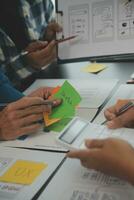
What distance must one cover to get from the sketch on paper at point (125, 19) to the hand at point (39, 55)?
11.6 inches

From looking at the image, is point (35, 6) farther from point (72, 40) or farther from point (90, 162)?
point (90, 162)

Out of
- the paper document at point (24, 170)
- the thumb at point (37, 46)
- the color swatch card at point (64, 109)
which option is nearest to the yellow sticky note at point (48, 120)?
the color swatch card at point (64, 109)

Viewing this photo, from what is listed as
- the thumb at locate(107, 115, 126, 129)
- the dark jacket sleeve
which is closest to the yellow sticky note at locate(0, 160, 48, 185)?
the thumb at locate(107, 115, 126, 129)

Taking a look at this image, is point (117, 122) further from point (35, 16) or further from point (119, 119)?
point (35, 16)

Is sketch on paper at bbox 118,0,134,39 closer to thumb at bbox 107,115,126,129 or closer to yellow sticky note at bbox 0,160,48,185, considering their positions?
thumb at bbox 107,115,126,129

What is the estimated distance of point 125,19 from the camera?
4.02 ft

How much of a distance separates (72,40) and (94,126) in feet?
1.55

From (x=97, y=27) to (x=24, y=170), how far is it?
65 centimetres

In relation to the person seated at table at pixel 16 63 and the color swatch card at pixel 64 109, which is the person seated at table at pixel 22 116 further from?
the person seated at table at pixel 16 63

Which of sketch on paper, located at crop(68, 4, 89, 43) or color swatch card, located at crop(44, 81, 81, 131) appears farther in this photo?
sketch on paper, located at crop(68, 4, 89, 43)

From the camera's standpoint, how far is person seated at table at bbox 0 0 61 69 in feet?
4.75

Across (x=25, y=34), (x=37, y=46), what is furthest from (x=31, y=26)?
(x=37, y=46)

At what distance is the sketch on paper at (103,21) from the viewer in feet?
4.08

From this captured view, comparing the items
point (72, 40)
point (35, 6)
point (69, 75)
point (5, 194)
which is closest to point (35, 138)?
point (5, 194)
